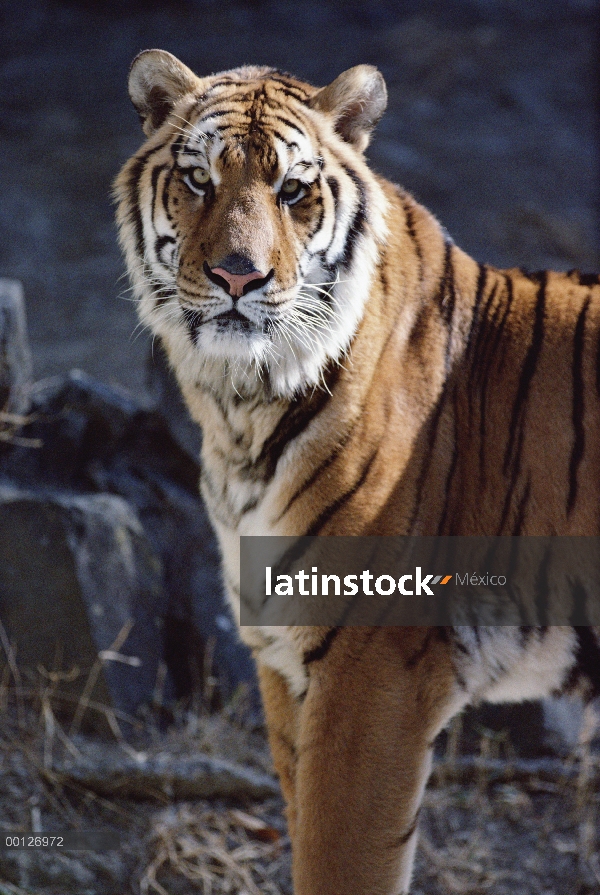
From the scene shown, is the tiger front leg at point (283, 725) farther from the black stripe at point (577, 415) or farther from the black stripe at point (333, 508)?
the black stripe at point (577, 415)

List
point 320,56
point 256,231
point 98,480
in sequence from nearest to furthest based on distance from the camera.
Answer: point 256,231
point 98,480
point 320,56

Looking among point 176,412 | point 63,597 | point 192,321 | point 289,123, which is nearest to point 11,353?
point 176,412

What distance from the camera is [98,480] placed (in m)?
2.87

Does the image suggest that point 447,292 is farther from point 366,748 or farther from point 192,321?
point 366,748

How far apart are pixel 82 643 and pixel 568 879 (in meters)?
1.40

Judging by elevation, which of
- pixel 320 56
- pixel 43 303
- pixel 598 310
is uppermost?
pixel 320 56

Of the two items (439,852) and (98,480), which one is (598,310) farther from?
(98,480)

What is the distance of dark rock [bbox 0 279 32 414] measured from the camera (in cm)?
275

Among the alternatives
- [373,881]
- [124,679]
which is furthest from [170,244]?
[124,679]

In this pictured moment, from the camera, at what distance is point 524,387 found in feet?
5.65

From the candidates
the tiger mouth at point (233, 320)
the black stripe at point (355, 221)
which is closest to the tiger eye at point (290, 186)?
the black stripe at point (355, 221)

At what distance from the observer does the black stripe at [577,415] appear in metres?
1.68

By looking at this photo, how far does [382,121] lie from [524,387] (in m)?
4.55

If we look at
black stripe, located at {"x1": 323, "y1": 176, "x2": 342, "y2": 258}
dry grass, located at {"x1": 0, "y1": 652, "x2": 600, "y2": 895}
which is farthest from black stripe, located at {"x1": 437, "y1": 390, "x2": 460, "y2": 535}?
dry grass, located at {"x1": 0, "y1": 652, "x2": 600, "y2": 895}
